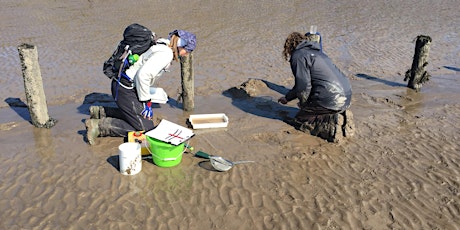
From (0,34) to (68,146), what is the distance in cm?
985

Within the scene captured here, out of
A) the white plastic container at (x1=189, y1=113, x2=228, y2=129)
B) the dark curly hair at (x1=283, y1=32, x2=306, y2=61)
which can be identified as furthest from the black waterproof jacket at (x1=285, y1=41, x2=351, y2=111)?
the white plastic container at (x1=189, y1=113, x2=228, y2=129)

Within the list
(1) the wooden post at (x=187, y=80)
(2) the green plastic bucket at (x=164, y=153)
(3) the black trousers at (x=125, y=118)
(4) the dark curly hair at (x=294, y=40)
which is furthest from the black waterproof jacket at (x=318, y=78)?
(3) the black trousers at (x=125, y=118)

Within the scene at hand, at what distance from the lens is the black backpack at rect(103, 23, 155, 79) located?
527 cm

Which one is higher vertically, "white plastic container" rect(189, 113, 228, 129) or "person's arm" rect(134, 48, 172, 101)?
"person's arm" rect(134, 48, 172, 101)

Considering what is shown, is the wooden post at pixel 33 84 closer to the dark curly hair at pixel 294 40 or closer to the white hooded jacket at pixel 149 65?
the white hooded jacket at pixel 149 65

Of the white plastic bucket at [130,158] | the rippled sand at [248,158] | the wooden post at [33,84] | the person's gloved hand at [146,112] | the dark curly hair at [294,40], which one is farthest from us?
the dark curly hair at [294,40]

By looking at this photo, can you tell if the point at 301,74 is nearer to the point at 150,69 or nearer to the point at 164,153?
the point at 150,69

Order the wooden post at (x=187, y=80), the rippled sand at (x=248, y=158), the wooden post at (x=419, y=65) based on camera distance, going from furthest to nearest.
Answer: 1. the wooden post at (x=419, y=65)
2. the wooden post at (x=187, y=80)
3. the rippled sand at (x=248, y=158)

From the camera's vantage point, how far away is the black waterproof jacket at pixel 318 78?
5828mm

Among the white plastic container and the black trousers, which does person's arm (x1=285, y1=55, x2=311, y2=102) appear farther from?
the black trousers

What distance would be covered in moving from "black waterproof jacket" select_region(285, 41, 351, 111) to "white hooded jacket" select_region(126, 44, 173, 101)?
6.32 feet

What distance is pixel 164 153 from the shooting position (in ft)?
16.5

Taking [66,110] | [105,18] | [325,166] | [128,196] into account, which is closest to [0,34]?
[105,18]

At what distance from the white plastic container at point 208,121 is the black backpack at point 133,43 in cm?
155
